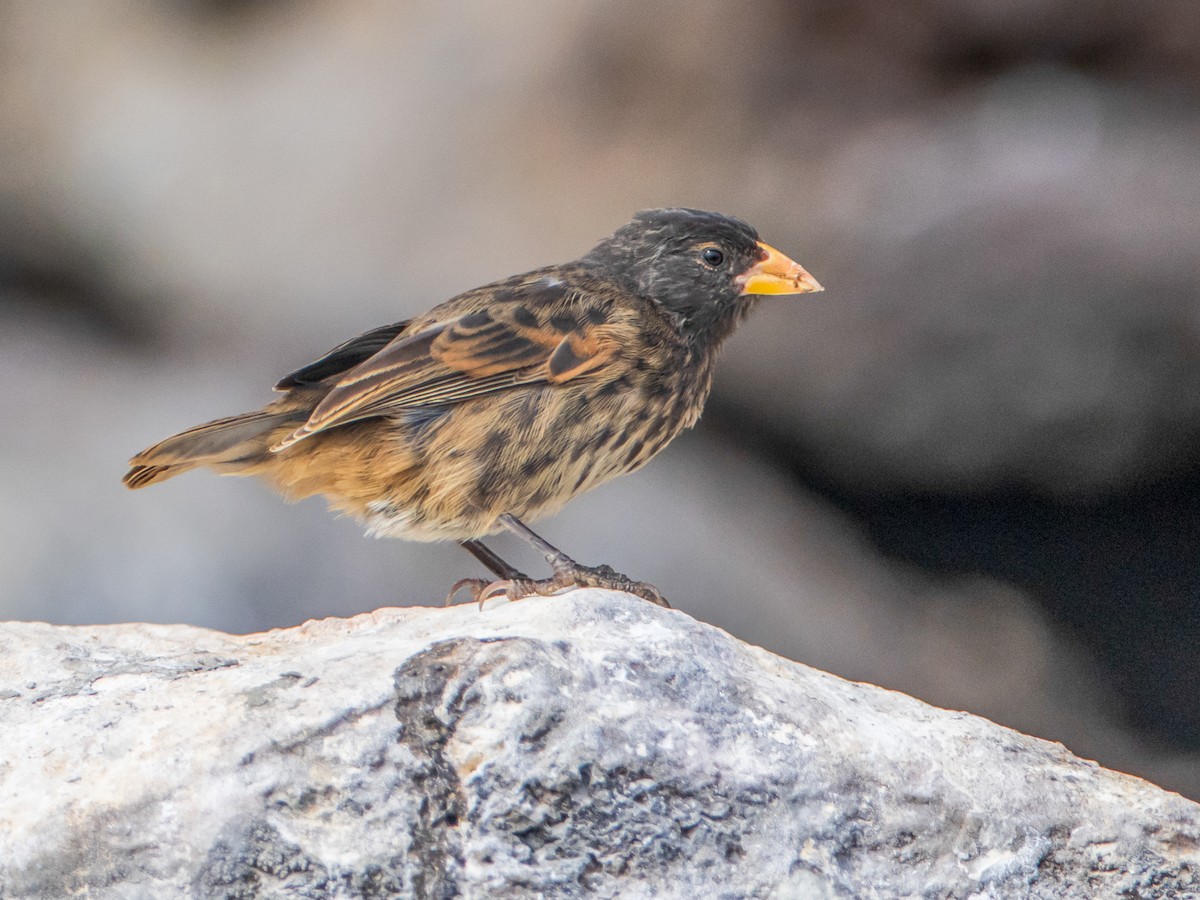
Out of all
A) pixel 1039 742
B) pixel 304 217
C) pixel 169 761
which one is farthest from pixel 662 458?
pixel 169 761

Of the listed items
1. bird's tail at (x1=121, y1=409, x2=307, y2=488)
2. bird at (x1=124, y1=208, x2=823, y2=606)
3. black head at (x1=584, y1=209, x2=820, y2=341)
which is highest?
black head at (x1=584, y1=209, x2=820, y2=341)

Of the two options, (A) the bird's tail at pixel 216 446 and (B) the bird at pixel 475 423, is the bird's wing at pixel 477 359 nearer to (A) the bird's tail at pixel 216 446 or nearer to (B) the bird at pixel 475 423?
(B) the bird at pixel 475 423

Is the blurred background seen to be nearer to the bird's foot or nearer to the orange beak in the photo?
the orange beak

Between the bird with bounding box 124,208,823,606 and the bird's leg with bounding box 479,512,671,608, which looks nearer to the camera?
the bird's leg with bounding box 479,512,671,608

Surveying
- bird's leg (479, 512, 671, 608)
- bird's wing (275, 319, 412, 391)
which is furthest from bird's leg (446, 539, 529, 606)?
bird's wing (275, 319, 412, 391)

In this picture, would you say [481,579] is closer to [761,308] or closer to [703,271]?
[703,271]

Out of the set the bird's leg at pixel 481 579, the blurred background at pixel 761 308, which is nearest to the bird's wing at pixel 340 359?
the bird's leg at pixel 481 579
